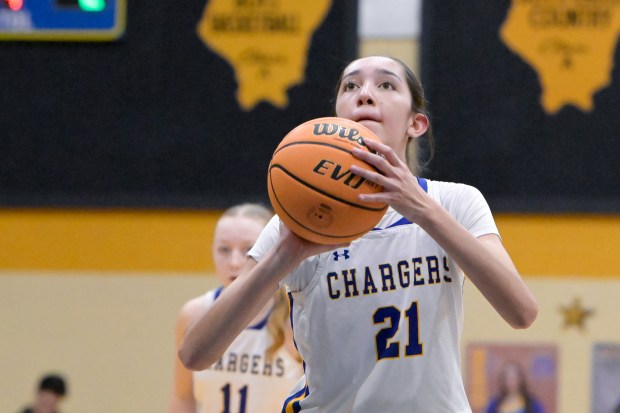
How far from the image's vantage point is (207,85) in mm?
5723

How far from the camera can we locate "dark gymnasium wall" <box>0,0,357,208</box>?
5.68 meters

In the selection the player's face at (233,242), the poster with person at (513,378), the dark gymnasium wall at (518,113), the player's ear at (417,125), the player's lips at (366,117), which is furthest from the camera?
the dark gymnasium wall at (518,113)

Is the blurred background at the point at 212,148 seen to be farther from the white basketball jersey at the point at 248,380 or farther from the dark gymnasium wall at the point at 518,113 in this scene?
the white basketball jersey at the point at 248,380

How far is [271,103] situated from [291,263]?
348cm

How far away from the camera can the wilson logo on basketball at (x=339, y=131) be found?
228 cm

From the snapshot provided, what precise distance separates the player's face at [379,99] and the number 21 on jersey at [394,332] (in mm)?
445

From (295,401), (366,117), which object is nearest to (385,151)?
(366,117)

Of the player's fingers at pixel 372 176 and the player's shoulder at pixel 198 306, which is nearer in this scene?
the player's fingers at pixel 372 176

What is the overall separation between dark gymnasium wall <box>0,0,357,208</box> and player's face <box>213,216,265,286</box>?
1.49 metres

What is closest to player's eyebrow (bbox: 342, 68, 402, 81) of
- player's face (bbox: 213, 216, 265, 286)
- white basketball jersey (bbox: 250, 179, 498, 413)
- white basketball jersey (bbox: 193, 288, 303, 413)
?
white basketball jersey (bbox: 250, 179, 498, 413)

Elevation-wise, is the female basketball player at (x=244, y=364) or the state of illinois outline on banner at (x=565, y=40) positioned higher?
the state of illinois outline on banner at (x=565, y=40)

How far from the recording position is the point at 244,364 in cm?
419

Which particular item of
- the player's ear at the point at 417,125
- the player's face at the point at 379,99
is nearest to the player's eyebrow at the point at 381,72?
the player's face at the point at 379,99

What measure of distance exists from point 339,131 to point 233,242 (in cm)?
184
